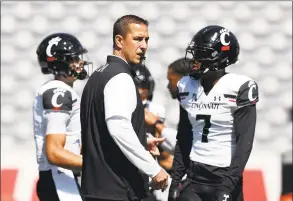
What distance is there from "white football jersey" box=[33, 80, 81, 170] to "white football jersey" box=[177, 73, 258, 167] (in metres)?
0.66

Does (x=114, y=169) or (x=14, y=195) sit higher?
(x=114, y=169)

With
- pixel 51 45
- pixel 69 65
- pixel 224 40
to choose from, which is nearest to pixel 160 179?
pixel 224 40

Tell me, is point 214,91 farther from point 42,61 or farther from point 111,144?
point 42,61

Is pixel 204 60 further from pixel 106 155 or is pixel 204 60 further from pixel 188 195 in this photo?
pixel 106 155

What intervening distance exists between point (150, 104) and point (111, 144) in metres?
1.98

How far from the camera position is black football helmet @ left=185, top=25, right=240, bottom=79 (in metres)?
4.43

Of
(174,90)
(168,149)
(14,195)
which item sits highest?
(174,90)

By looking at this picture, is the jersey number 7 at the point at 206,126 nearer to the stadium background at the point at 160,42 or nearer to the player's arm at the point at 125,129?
the player's arm at the point at 125,129

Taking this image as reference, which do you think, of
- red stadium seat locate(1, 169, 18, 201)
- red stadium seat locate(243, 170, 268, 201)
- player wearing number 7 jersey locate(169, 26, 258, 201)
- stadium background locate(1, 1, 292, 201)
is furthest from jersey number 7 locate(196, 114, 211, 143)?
stadium background locate(1, 1, 292, 201)

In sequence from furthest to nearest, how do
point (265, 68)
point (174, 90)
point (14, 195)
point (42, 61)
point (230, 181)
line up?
point (265, 68), point (14, 195), point (174, 90), point (42, 61), point (230, 181)

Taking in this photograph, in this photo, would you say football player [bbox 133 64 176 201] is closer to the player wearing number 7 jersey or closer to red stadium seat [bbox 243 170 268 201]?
red stadium seat [bbox 243 170 268 201]

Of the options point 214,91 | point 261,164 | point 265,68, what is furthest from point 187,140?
point 265,68

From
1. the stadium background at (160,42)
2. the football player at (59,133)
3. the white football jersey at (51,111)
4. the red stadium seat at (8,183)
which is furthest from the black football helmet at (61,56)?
the stadium background at (160,42)

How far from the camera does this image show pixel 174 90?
5535 millimetres
